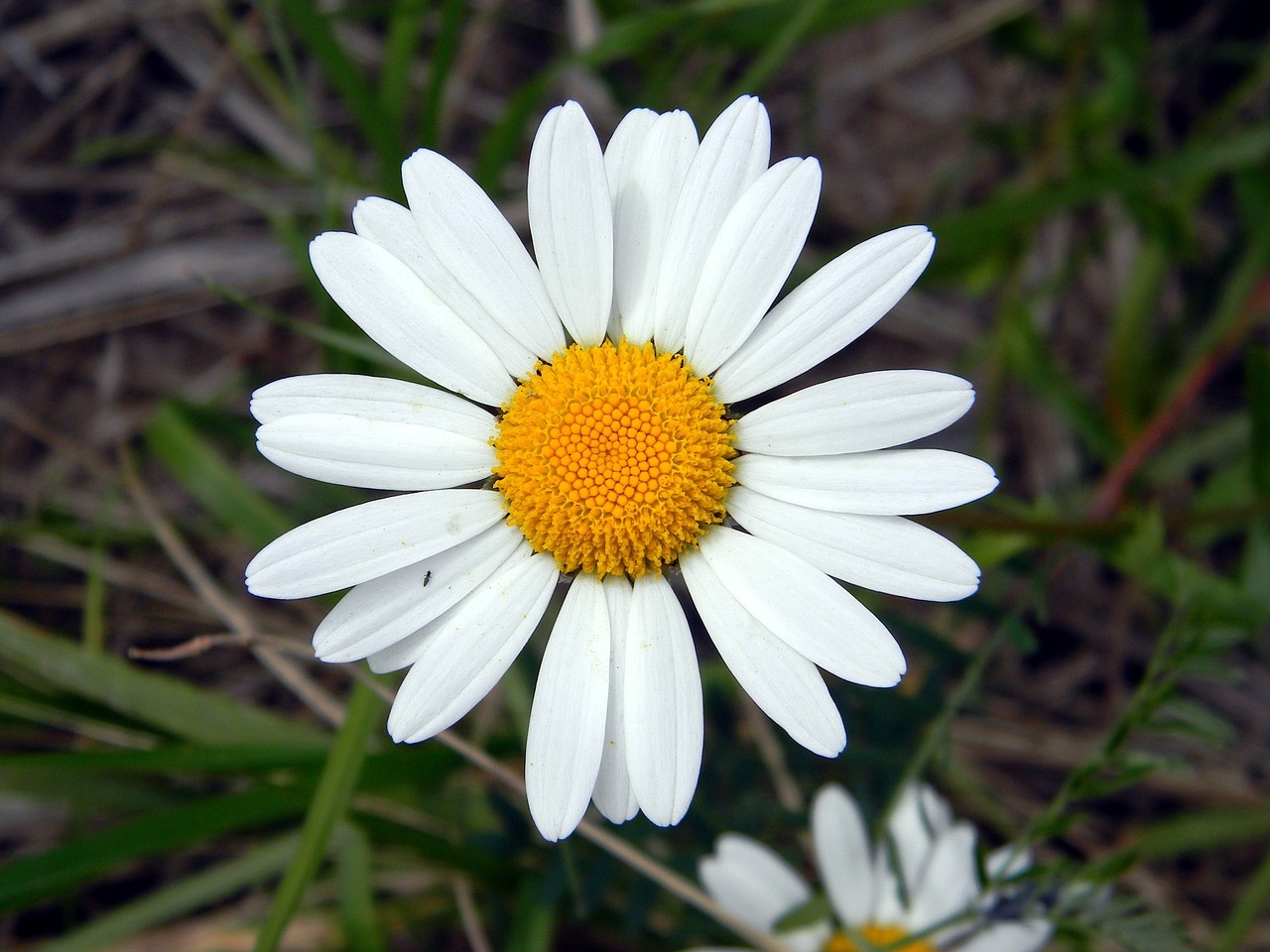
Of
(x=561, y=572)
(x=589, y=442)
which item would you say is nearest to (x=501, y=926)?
(x=561, y=572)

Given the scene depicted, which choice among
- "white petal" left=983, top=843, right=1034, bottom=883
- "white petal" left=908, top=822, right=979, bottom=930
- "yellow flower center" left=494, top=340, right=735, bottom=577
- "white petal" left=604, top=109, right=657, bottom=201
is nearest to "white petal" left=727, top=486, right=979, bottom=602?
"yellow flower center" left=494, top=340, right=735, bottom=577

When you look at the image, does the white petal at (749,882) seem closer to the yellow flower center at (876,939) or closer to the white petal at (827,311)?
the yellow flower center at (876,939)

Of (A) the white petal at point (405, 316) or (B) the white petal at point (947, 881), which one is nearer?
(A) the white petal at point (405, 316)

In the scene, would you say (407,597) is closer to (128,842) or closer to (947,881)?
(128,842)

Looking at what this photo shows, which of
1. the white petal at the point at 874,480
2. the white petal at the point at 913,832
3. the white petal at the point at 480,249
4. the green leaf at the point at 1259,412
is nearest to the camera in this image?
the white petal at the point at 874,480

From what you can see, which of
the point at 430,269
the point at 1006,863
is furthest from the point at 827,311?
the point at 1006,863


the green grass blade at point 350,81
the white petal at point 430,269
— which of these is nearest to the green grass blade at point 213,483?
the green grass blade at point 350,81
